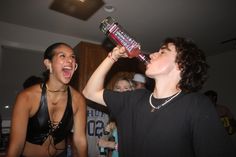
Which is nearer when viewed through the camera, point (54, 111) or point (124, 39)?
point (124, 39)

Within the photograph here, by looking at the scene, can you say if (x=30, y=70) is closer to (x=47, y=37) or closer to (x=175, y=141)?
(x=47, y=37)

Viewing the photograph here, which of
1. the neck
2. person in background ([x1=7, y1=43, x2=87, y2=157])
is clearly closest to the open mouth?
person in background ([x1=7, y1=43, x2=87, y2=157])

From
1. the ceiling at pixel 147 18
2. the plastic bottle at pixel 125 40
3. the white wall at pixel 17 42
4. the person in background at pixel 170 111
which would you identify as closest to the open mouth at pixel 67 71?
the person in background at pixel 170 111

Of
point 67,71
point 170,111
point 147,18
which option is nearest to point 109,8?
point 147,18

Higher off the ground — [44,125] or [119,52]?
[119,52]

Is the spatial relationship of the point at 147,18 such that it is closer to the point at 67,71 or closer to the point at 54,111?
the point at 67,71

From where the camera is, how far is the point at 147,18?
312cm

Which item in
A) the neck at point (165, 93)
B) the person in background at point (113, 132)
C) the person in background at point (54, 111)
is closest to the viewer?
the neck at point (165, 93)

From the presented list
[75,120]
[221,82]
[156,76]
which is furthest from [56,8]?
[221,82]

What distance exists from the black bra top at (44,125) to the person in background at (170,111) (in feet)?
1.51

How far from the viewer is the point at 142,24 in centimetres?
335

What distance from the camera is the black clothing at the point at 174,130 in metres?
0.83

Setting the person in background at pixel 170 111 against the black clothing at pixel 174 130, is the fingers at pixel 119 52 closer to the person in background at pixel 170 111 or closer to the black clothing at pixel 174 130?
the person in background at pixel 170 111

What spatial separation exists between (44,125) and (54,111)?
0.49 feet
